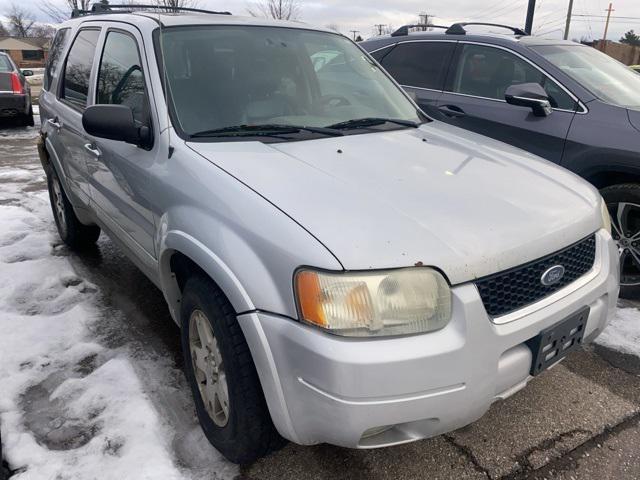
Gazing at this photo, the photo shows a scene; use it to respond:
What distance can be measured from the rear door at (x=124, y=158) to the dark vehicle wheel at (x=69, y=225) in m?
1.06

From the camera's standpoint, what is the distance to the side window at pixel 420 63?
475 centimetres

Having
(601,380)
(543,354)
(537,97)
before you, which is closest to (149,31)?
(543,354)

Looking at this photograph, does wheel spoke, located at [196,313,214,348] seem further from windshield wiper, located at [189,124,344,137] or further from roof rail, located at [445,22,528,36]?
roof rail, located at [445,22,528,36]

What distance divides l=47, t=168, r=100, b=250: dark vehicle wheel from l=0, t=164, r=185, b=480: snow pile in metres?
0.31

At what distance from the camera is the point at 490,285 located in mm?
1821

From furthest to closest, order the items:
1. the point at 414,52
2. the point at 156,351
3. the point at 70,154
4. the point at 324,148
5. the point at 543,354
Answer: the point at 414,52 → the point at 70,154 → the point at 156,351 → the point at 324,148 → the point at 543,354

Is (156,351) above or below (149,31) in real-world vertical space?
below

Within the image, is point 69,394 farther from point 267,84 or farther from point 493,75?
point 493,75

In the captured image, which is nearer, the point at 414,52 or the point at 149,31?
the point at 149,31

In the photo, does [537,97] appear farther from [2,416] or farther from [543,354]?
[2,416]

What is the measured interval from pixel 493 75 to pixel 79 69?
3.17 metres

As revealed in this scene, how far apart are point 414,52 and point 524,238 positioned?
11.7ft

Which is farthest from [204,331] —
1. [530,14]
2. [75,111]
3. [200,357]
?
[530,14]

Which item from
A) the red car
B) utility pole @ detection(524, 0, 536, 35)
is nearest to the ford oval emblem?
utility pole @ detection(524, 0, 536, 35)
